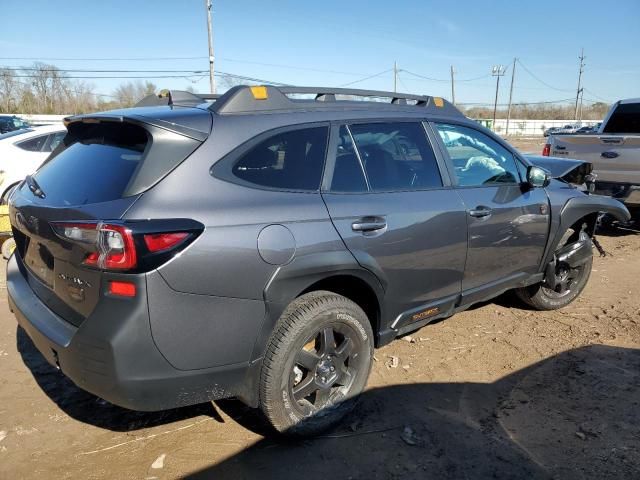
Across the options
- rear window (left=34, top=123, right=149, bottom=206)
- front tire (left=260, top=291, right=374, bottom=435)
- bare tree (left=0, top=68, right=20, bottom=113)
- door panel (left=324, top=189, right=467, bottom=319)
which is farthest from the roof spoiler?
bare tree (left=0, top=68, right=20, bottom=113)

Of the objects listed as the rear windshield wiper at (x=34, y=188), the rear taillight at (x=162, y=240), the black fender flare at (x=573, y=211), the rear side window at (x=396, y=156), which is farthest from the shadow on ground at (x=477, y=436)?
the rear windshield wiper at (x=34, y=188)

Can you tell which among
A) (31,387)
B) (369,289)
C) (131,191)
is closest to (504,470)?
(369,289)

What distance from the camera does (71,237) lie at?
219 centimetres

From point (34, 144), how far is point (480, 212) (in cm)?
815

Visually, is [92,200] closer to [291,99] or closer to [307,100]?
[291,99]

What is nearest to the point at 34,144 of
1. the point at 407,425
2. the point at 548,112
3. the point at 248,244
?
the point at 248,244

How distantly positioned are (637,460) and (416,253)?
→ 1573 mm

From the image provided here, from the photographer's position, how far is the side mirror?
13.0ft

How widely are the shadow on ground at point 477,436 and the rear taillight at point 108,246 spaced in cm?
120

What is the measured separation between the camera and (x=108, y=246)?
2.06 metres

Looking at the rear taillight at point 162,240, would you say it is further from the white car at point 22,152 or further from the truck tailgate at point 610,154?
the white car at point 22,152

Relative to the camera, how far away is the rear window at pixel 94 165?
2309 mm

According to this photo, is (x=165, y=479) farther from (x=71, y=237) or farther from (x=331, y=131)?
(x=331, y=131)

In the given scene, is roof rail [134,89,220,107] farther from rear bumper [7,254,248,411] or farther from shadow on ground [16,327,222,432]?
shadow on ground [16,327,222,432]
